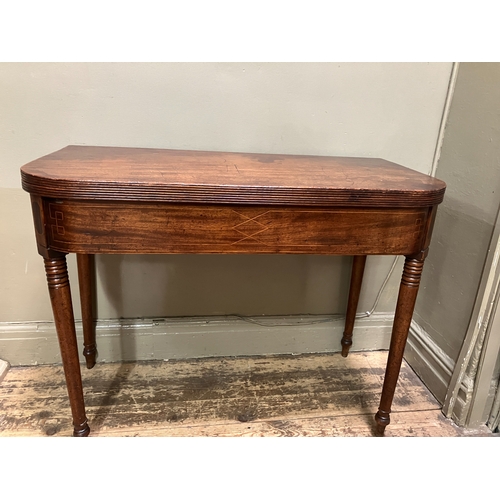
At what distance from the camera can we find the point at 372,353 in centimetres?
149

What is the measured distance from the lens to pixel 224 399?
121cm

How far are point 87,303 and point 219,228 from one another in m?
0.65

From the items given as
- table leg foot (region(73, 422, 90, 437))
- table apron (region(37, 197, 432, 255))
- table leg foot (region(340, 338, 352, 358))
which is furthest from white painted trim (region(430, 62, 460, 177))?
table leg foot (region(73, 422, 90, 437))

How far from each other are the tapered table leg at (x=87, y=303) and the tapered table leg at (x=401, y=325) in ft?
2.95

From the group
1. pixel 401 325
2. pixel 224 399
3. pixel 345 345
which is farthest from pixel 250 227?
pixel 345 345

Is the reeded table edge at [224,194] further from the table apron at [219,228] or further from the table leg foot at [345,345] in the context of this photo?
the table leg foot at [345,345]

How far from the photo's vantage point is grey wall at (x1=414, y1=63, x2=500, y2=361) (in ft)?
3.59

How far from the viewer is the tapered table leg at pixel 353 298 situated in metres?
1.32

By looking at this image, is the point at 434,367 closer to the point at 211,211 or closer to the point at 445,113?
the point at 445,113

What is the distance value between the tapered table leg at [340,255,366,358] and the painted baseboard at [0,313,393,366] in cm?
4
